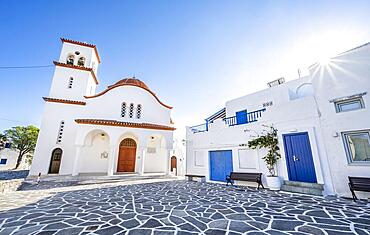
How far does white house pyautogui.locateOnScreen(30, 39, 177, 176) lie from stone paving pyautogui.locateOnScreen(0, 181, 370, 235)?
26.5 feet

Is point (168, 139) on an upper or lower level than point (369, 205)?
upper

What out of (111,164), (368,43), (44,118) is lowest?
(111,164)

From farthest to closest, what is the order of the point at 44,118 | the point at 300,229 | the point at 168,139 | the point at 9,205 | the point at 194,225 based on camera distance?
1. the point at 168,139
2. the point at 44,118
3. the point at 9,205
4. the point at 194,225
5. the point at 300,229

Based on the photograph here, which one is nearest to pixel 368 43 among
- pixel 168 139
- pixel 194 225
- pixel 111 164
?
pixel 194 225

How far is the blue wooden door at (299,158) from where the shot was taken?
665cm

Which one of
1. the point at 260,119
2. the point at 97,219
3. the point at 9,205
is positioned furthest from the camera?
the point at 260,119

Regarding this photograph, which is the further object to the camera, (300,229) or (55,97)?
(55,97)

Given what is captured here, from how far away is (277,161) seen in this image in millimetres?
7547

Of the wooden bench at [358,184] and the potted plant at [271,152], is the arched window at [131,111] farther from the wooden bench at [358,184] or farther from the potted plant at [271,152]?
the wooden bench at [358,184]

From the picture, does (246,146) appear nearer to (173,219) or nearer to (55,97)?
(173,219)

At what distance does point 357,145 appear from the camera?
5.82m

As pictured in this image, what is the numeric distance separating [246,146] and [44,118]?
52.7ft

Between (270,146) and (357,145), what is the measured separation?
2.94 metres

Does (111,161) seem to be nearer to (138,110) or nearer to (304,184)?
(138,110)
